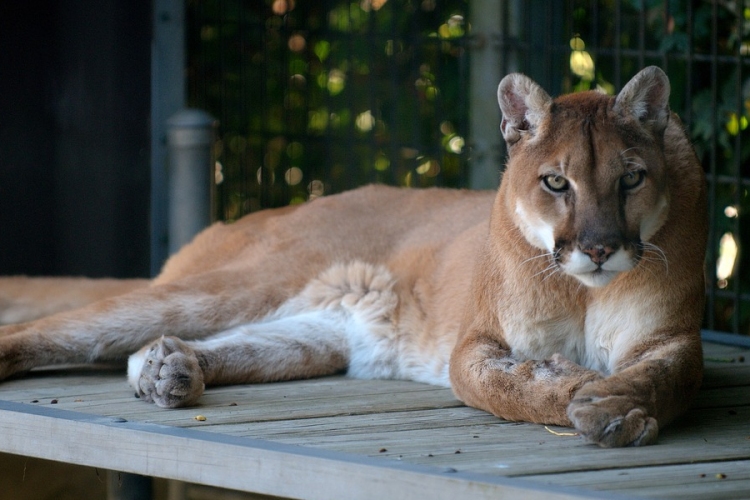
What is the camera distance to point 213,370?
3.81 meters

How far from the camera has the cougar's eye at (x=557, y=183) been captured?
3100 millimetres

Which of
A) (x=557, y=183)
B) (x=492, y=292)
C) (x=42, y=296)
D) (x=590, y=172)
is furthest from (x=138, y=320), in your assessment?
(x=590, y=172)

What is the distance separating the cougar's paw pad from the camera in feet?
9.32

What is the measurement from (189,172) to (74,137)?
23.3 inches

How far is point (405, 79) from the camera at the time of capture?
6.16 m

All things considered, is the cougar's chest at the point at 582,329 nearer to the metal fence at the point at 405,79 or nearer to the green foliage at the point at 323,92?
the metal fence at the point at 405,79

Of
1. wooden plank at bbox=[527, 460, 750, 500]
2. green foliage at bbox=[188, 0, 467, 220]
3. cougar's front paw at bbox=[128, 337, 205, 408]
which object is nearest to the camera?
wooden plank at bbox=[527, 460, 750, 500]

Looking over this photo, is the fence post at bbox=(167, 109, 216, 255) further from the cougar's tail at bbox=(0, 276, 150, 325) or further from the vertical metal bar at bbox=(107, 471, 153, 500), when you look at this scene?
the vertical metal bar at bbox=(107, 471, 153, 500)

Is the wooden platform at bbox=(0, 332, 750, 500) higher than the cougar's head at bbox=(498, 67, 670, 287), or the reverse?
the cougar's head at bbox=(498, 67, 670, 287)

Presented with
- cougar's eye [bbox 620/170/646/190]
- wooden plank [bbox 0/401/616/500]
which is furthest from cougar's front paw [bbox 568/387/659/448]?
cougar's eye [bbox 620/170/646/190]

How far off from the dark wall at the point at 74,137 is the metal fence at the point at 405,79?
74cm

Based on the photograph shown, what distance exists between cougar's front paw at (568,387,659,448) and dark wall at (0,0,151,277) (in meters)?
3.18

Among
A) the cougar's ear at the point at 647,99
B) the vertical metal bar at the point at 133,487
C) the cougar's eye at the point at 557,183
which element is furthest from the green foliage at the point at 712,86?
the vertical metal bar at the point at 133,487

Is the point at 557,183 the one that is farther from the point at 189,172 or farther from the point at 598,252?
the point at 189,172
